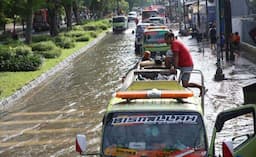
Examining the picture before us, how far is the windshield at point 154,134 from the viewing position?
639cm

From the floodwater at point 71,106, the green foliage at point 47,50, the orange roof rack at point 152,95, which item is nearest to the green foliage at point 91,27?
the green foliage at point 47,50

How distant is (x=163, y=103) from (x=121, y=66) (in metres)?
18.5

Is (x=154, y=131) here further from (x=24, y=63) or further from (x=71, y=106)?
(x=24, y=63)

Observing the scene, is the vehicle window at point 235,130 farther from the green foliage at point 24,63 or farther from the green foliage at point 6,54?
the green foliage at point 6,54

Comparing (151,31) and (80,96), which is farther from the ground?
(151,31)

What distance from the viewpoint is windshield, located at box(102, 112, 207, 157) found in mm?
6387

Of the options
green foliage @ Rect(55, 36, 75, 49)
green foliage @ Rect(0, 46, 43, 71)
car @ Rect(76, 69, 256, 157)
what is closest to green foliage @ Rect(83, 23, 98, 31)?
green foliage @ Rect(55, 36, 75, 49)

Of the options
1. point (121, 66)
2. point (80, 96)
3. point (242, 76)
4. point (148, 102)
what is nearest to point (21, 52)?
point (121, 66)

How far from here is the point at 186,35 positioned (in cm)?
4241

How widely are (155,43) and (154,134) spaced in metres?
17.7

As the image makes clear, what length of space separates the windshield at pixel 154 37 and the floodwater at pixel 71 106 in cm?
159

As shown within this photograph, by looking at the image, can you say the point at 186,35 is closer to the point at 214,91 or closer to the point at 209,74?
the point at 209,74

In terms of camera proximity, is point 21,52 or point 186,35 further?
point 186,35

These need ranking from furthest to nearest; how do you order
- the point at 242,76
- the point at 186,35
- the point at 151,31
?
the point at 186,35
the point at 151,31
the point at 242,76
